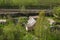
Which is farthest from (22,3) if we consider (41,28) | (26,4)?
(41,28)

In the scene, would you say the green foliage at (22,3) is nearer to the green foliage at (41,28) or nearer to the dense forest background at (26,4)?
the dense forest background at (26,4)

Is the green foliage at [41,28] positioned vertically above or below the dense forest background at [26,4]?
above

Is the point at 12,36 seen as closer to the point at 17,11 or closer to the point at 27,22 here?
the point at 27,22

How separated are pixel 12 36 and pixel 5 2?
228 inches

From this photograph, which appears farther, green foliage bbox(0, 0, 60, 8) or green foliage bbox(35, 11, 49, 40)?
green foliage bbox(0, 0, 60, 8)

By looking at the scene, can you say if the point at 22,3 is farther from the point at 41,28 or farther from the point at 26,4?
the point at 41,28

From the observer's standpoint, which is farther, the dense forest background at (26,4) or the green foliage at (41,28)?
the dense forest background at (26,4)

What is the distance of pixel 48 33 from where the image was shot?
5195 mm

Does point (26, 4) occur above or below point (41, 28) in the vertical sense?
below

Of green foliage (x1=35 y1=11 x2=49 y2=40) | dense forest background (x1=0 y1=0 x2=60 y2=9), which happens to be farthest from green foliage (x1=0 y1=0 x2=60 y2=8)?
green foliage (x1=35 y1=11 x2=49 y2=40)

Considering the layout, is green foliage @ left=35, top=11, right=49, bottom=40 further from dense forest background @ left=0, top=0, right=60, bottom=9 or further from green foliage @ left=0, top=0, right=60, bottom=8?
green foliage @ left=0, top=0, right=60, bottom=8

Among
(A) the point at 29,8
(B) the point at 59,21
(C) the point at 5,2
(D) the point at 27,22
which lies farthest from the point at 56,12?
(C) the point at 5,2

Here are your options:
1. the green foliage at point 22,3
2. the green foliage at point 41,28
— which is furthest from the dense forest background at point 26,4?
the green foliage at point 41,28

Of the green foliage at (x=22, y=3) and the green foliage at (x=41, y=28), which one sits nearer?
the green foliage at (x=41, y=28)
